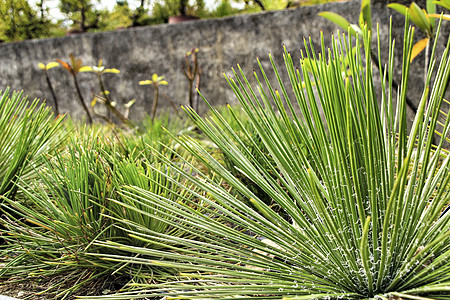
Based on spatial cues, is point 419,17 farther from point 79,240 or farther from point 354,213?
point 79,240

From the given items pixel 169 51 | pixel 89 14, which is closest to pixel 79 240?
pixel 169 51

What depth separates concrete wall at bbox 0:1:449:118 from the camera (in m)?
3.36

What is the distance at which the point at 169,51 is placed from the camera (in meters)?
4.02

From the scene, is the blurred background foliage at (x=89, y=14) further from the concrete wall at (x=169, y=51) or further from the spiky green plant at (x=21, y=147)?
the spiky green plant at (x=21, y=147)

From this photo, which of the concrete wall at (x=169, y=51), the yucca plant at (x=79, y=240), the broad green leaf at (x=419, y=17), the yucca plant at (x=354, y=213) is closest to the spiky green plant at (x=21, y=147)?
the yucca plant at (x=79, y=240)

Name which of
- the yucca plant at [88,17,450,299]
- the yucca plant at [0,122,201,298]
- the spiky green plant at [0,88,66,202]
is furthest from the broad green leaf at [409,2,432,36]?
the spiky green plant at [0,88,66,202]

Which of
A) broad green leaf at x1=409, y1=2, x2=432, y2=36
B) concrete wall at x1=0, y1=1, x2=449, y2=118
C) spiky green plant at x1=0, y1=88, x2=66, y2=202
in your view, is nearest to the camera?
spiky green plant at x1=0, y1=88, x2=66, y2=202

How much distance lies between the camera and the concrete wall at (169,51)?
11.0 feet

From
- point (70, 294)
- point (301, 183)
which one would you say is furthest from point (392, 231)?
point (70, 294)

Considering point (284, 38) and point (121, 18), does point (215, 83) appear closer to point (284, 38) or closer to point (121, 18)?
point (284, 38)

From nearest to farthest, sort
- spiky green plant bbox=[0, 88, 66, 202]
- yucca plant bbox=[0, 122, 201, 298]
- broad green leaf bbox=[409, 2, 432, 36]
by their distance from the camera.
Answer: yucca plant bbox=[0, 122, 201, 298] → spiky green plant bbox=[0, 88, 66, 202] → broad green leaf bbox=[409, 2, 432, 36]

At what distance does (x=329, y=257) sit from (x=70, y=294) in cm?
77

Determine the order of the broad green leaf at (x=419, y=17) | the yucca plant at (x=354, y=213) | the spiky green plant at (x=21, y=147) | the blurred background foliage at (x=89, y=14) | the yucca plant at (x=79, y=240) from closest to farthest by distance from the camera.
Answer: the yucca plant at (x=354, y=213)
the yucca plant at (x=79, y=240)
the spiky green plant at (x=21, y=147)
the broad green leaf at (x=419, y=17)
the blurred background foliage at (x=89, y=14)

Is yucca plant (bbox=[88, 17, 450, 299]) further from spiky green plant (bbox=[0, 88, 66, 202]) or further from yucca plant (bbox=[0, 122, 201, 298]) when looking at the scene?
spiky green plant (bbox=[0, 88, 66, 202])
